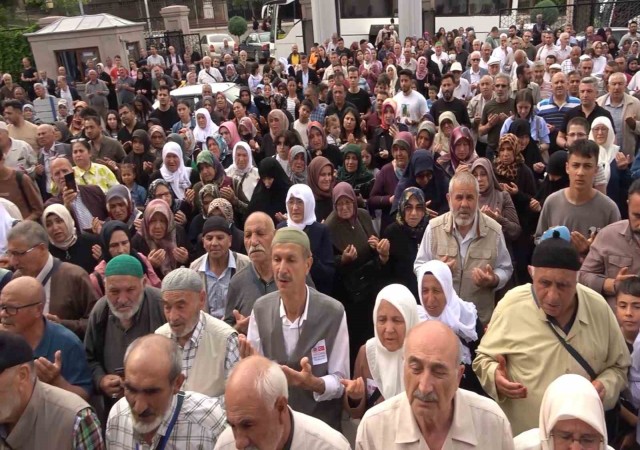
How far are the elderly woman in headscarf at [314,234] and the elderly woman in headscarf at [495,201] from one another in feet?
4.63

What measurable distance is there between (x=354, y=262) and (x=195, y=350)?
7.27ft

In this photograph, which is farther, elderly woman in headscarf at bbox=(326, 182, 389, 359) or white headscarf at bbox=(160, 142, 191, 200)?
white headscarf at bbox=(160, 142, 191, 200)

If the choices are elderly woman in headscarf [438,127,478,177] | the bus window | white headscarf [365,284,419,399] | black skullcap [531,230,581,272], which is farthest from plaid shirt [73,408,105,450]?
the bus window

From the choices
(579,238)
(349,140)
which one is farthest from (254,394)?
(349,140)

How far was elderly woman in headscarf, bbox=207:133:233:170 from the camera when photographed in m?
8.43

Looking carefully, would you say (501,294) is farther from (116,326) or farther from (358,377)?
(116,326)

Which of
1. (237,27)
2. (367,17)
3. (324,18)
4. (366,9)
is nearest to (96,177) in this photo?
(324,18)

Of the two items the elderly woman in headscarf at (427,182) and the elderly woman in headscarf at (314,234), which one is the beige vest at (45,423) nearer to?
the elderly woman in headscarf at (314,234)

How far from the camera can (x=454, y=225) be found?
476cm

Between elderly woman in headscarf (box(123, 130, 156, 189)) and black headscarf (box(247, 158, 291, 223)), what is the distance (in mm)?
2088

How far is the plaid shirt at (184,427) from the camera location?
288 cm

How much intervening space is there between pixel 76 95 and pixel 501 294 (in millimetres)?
13870

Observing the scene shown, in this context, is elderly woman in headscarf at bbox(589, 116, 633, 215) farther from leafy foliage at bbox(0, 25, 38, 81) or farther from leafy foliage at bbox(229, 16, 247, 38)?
leafy foliage at bbox(229, 16, 247, 38)

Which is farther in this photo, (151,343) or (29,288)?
(29,288)
